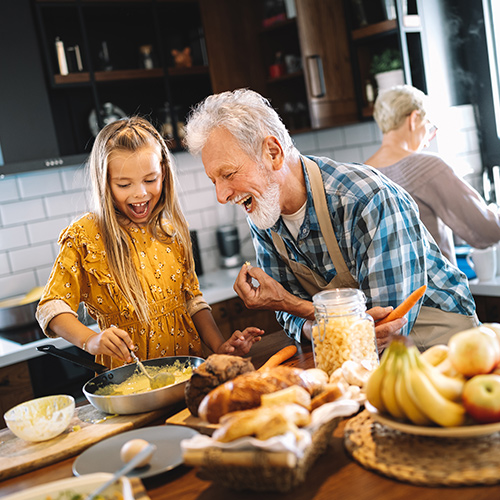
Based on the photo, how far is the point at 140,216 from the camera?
1936 mm

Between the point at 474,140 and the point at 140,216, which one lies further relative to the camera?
the point at 474,140

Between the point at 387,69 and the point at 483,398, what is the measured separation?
2.75 meters

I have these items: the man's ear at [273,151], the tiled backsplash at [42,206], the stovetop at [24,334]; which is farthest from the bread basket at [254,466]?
the tiled backsplash at [42,206]

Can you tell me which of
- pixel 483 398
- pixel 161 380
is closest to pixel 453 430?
pixel 483 398

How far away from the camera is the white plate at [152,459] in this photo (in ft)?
3.31

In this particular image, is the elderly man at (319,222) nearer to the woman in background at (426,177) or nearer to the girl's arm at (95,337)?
the girl's arm at (95,337)

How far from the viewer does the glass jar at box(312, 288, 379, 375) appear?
1245mm

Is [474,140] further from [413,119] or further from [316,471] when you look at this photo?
[316,471]

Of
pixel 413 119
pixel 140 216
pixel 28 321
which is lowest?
pixel 28 321

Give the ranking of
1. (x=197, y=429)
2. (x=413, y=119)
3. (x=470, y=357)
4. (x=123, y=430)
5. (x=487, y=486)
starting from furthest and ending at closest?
(x=413, y=119), (x=123, y=430), (x=197, y=429), (x=470, y=357), (x=487, y=486)

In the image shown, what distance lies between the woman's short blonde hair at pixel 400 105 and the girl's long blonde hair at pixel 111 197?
1.31m

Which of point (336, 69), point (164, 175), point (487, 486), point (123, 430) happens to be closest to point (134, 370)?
point (123, 430)

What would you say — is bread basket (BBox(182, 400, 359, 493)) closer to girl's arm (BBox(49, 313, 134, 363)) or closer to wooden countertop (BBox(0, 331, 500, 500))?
wooden countertop (BBox(0, 331, 500, 500))

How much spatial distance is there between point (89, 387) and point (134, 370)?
0.41 ft
